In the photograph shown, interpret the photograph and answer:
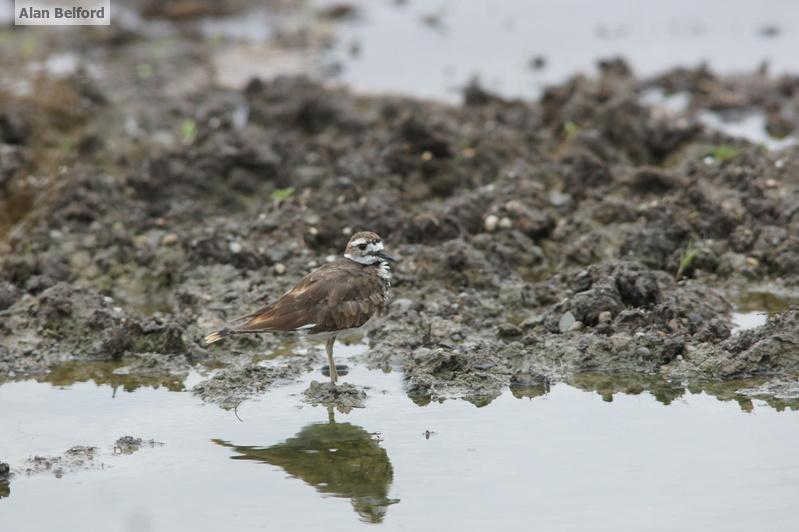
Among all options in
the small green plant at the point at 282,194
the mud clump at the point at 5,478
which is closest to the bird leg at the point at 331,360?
the mud clump at the point at 5,478

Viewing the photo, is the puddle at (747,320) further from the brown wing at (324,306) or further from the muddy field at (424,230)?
the brown wing at (324,306)

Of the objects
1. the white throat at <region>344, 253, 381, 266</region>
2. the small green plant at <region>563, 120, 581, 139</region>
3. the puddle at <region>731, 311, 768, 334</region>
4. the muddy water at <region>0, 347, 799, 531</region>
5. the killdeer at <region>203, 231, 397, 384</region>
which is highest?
the small green plant at <region>563, 120, 581, 139</region>

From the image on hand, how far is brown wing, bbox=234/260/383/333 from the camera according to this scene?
11.1 meters

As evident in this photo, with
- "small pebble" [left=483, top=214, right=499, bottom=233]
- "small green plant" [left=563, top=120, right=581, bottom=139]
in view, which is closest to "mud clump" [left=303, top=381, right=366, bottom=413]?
"small pebble" [left=483, top=214, right=499, bottom=233]

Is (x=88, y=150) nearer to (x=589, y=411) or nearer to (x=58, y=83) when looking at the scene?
(x=58, y=83)

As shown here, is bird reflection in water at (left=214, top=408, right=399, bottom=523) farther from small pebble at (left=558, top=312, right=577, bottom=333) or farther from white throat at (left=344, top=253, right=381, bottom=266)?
small pebble at (left=558, top=312, right=577, bottom=333)

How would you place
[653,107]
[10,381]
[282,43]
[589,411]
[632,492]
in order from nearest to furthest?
[632,492] < [589,411] < [10,381] < [653,107] < [282,43]

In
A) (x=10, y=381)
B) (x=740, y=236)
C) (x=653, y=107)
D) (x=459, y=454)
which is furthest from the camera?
(x=653, y=107)

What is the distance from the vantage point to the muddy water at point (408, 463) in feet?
28.0

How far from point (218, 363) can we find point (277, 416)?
5.28 ft

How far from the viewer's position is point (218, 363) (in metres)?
12.0

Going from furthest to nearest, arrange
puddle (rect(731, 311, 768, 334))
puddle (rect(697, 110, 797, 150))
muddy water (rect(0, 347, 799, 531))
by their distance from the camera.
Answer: puddle (rect(697, 110, 797, 150)), puddle (rect(731, 311, 768, 334)), muddy water (rect(0, 347, 799, 531))

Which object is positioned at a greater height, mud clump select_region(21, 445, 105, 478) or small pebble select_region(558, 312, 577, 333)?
small pebble select_region(558, 312, 577, 333)

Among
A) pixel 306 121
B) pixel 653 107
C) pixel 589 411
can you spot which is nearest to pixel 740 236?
pixel 589 411
